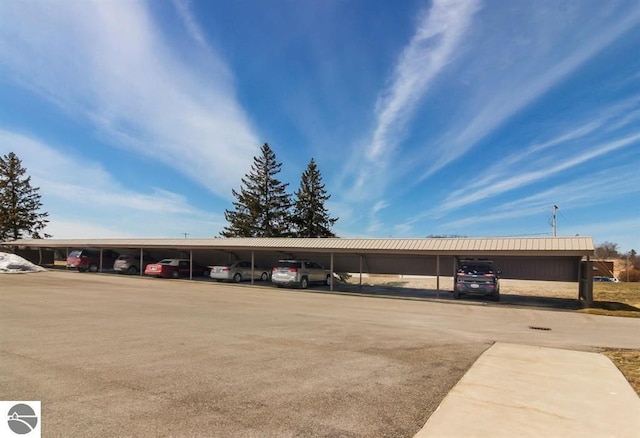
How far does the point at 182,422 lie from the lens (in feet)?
12.9

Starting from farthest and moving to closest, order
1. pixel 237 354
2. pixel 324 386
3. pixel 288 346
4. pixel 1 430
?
pixel 288 346 → pixel 237 354 → pixel 324 386 → pixel 1 430

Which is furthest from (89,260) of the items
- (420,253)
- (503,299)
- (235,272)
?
(503,299)

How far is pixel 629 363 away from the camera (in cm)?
704

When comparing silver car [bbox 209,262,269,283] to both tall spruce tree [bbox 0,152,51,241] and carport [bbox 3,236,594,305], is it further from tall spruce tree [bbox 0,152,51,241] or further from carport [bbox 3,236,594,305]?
tall spruce tree [bbox 0,152,51,241]

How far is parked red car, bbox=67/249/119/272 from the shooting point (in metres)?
33.1

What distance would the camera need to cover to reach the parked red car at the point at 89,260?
1304 inches

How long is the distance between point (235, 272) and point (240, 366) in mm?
21768

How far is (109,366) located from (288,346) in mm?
2935

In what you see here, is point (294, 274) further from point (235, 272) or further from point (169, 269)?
point (169, 269)

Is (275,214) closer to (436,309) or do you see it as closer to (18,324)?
(436,309)

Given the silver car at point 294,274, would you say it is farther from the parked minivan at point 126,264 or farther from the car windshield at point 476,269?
the parked minivan at point 126,264

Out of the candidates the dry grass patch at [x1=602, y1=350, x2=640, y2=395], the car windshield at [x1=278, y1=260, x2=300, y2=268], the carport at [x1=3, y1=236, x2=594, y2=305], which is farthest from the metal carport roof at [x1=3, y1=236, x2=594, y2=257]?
the dry grass patch at [x1=602, y1=350, x2=640, y2=395]

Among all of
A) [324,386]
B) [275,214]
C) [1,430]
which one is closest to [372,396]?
[324,386]

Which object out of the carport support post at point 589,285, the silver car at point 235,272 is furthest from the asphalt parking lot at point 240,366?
the silver car at point 235,272
